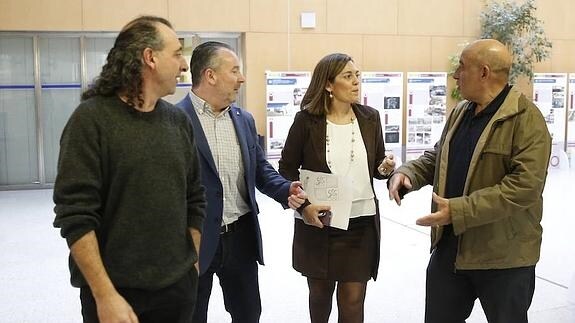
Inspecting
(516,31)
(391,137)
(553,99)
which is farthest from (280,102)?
(553,99)

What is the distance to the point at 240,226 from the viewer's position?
2598 millimetres

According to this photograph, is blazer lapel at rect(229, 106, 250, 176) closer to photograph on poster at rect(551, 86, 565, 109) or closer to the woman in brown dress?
the woman in brown dress

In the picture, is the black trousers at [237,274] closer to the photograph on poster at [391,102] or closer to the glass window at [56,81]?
the glass window at [56,81]

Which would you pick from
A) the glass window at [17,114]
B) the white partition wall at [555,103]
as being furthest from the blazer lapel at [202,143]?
the white partition wall at [555,103]

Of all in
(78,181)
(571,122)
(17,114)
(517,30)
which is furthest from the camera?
(571,122)

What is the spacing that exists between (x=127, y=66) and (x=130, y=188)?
0.37 m

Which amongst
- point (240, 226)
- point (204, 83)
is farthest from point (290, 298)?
→ point (204, 83)

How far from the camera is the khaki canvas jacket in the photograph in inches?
87.3

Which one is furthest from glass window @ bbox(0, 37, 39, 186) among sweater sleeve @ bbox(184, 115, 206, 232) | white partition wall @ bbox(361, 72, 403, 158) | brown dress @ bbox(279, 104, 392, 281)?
sweater sleeve @ bbox(184, 115, 206, 232)

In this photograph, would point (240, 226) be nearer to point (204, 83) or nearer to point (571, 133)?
point (204, 83)

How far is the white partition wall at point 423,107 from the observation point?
10.1 m

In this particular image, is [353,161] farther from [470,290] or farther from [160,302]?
[160,302]

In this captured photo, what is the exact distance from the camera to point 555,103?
10852mm

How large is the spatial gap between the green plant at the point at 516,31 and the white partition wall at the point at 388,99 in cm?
106
